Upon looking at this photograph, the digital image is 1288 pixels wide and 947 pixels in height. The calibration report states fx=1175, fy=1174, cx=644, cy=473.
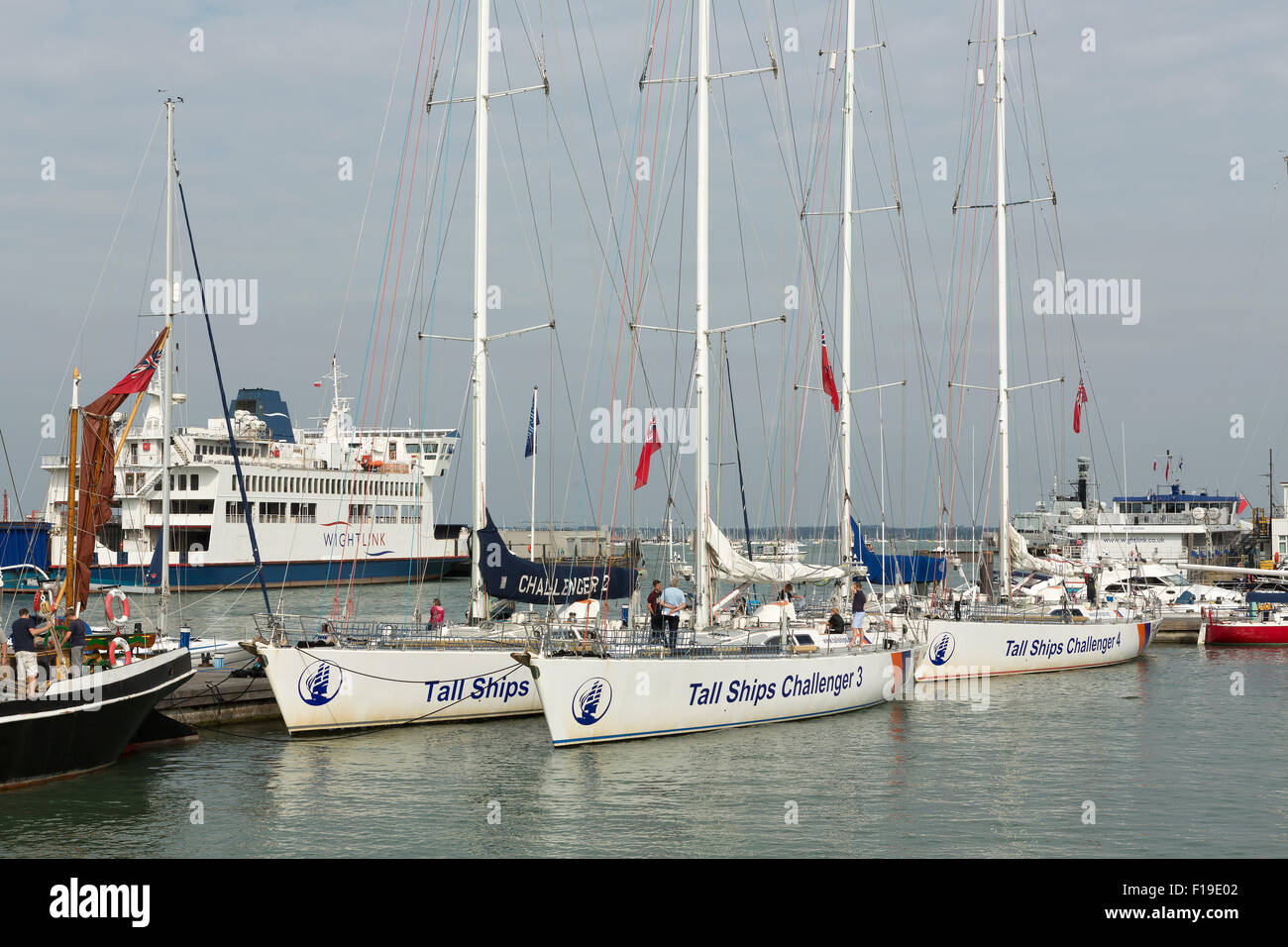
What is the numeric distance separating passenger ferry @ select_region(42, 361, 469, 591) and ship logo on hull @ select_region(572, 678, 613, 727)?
1520 inches

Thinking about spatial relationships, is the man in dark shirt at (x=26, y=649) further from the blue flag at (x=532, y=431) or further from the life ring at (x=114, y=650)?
the blue flag at (x=532, y=431)

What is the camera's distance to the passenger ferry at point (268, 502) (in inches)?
2495

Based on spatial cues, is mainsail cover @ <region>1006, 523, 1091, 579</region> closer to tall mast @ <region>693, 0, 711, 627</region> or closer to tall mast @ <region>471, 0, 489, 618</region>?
tall mast @ <region>693, 0, 711, 627</region>

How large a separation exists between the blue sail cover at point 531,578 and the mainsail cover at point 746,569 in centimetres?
191

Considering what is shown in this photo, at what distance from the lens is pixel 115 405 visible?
77.3 feet

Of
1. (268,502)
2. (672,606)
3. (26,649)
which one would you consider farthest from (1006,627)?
(268,502)

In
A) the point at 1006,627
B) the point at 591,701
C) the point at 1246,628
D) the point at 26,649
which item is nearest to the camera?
the point at 26,649

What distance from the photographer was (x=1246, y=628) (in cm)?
3841

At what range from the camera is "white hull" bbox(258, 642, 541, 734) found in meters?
20.9

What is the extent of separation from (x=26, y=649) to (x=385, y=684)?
19.9 feet

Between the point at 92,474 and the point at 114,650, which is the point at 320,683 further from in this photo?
the point at 92,474

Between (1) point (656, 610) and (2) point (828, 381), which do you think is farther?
(2) point (828, 381)

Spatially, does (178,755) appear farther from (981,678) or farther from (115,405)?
(981,678)
